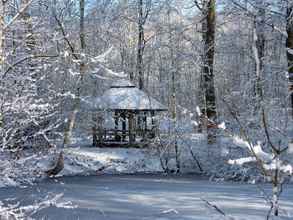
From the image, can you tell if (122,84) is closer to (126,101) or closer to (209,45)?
(126,101)

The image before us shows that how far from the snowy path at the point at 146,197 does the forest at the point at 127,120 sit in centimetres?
3

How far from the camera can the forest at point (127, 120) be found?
504 centimetres

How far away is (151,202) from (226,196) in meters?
1.72

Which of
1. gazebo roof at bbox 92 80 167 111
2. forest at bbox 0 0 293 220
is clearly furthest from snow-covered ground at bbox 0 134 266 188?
gazebo roof at bbox 92 80 167 111

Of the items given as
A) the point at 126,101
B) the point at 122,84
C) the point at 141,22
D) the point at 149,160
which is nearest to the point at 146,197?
the point at 149,160

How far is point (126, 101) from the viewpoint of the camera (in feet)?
65.1

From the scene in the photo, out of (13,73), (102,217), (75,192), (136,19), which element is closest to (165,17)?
(136,19)

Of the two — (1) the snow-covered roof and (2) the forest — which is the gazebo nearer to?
(2) the forest

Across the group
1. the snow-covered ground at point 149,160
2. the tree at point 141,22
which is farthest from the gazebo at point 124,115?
the tree at point 141,22

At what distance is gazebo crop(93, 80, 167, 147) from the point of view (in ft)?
63.0

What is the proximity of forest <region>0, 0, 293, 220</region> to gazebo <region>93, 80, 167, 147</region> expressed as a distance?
0.18ft

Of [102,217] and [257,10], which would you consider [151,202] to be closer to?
[102,217]

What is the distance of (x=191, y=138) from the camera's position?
611 inches

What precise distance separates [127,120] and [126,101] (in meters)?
1.04
